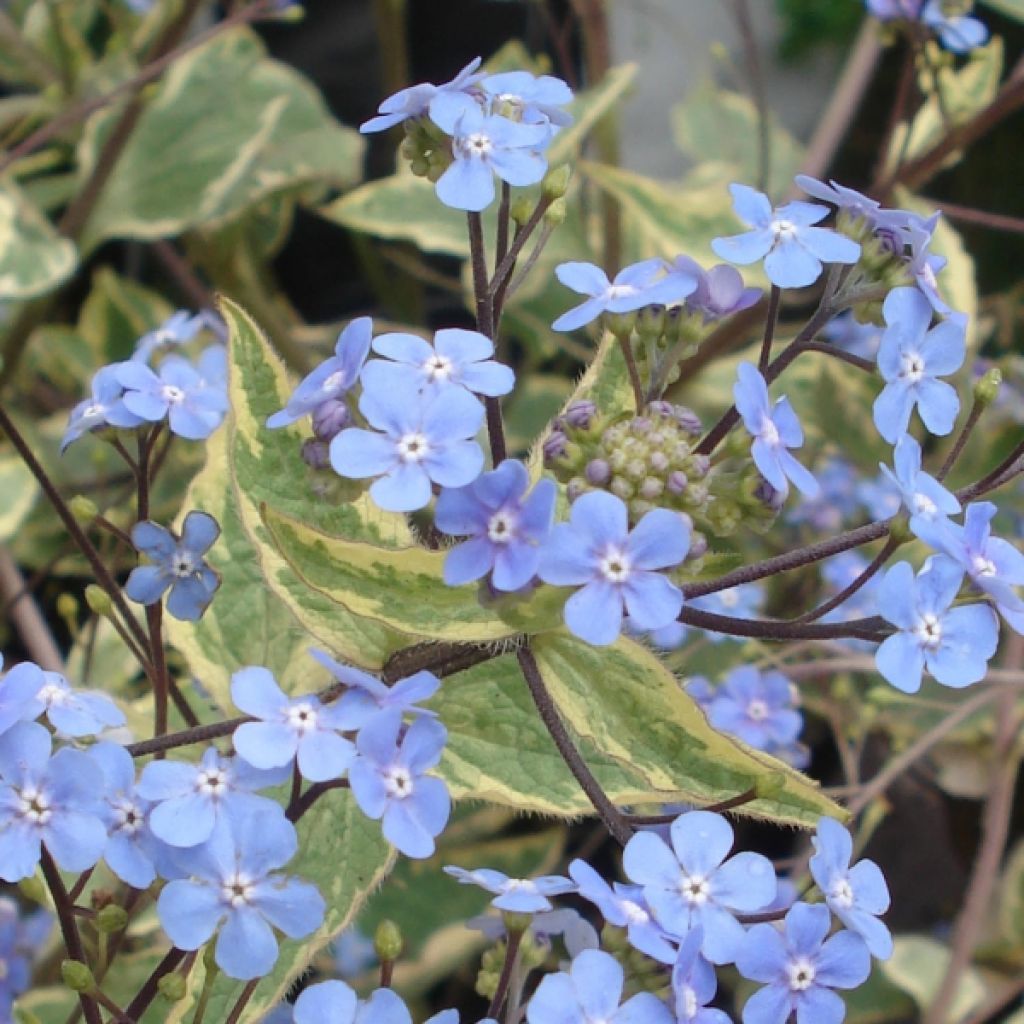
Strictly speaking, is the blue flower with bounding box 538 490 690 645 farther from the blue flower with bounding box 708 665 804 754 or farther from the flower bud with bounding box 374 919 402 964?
the blue flower with bounding box 708 665 804 754

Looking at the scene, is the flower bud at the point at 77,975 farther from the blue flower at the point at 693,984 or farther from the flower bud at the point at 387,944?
the blue flower at the point at 693,984

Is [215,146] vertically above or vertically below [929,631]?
below

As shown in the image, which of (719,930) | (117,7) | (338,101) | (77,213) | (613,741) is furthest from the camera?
(338,101)

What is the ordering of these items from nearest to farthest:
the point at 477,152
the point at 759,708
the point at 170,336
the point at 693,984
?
the point at 693,984 → the point at 477,152 → the point at 170,336 → the point at 759,708

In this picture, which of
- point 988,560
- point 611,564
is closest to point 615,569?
point 611,564

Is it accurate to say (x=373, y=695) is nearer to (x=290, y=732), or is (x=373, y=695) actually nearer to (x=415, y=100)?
(x=290, y=732)

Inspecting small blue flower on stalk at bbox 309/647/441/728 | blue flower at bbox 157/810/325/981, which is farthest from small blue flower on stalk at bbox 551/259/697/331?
blue flower at bbox 157/810/325/981

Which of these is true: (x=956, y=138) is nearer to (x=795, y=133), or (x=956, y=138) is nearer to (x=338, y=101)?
(x=795, y=133)

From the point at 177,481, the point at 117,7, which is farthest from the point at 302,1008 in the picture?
the point at 117,7
